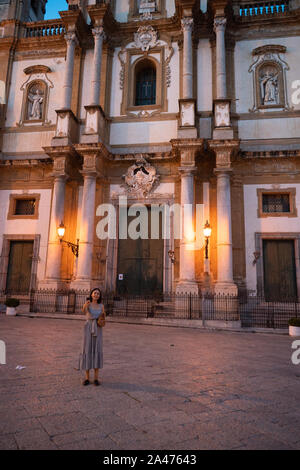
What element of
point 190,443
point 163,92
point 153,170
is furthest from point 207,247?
point 190,443

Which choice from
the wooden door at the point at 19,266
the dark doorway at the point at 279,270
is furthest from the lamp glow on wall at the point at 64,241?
the dark doorway at the point at 279,270

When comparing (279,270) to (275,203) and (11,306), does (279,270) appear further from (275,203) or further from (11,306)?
(11,306)

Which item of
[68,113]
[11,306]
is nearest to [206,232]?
[11,306]

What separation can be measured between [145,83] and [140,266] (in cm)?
1054

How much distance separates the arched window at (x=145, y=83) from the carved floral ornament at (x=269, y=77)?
5.32 metres

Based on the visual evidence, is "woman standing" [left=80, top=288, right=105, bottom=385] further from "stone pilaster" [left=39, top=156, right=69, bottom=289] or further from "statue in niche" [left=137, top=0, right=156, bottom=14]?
"statue in niche" [left=137, top=0, right=156, bottom=14]

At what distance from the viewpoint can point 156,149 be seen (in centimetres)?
1714

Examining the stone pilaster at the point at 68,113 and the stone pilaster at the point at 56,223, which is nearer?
the stone pilaster at the point at 56,223

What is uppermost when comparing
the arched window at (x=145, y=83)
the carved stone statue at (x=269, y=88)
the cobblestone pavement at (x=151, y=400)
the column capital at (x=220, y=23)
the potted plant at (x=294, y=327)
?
the column capital at (x=220, y=23)

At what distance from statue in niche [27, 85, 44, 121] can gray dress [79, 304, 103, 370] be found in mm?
17020

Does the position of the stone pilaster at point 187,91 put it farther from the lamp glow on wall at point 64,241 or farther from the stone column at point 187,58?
the lamp glow on wall at point 64,241

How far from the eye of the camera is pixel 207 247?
47.5 ft

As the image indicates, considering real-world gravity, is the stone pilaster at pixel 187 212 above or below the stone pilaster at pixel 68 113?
below

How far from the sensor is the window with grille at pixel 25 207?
18062 millimetres
